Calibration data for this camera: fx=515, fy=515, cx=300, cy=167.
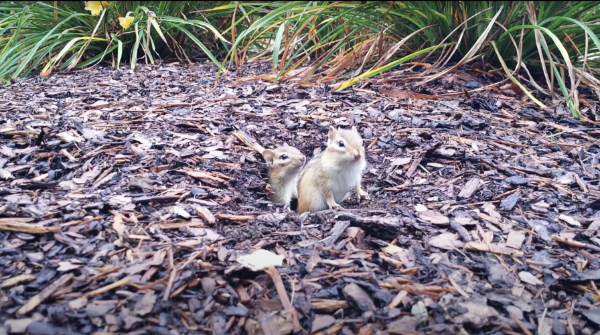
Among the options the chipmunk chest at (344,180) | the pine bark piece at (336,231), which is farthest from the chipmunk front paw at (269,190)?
the pine bark piece at (336,231)

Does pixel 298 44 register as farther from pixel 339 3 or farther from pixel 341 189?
pixel 341 189

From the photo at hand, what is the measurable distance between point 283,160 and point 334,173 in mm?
455

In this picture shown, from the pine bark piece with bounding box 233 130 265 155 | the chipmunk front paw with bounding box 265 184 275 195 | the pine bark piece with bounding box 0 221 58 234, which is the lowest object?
the chipmunk front paw with bounding box 265 184 275 195

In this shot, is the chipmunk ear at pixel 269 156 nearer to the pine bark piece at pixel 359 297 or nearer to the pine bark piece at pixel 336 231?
the pine bark piece at pixel 336 231

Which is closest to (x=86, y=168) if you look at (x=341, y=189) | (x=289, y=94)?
(x=341, y=189)

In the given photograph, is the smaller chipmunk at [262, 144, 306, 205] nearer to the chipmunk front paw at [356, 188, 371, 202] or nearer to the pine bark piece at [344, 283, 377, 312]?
the chipmunk front paw at [356, 188, 371, 202]

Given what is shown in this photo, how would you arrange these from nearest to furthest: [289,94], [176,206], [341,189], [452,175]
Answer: [176,206] → [452,175] → [341,189] → [289,94]

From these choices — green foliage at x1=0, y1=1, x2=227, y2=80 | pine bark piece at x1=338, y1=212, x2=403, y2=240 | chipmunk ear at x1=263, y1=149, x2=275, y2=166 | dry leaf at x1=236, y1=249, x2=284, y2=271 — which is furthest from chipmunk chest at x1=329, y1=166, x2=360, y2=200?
green foliage at x1=0, y1=1, x2=227, y2=80

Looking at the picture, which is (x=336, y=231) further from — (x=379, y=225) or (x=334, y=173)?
(x=334, y=173)

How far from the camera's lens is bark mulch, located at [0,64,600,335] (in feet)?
7.34

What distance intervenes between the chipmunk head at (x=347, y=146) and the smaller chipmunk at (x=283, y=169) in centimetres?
42

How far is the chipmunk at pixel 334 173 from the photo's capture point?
3969 millimetres

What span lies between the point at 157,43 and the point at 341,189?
3.91m

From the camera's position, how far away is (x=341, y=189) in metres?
4.30
